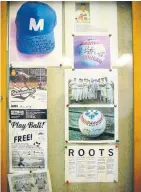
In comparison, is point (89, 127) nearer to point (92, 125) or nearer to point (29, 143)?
point (92, 125)

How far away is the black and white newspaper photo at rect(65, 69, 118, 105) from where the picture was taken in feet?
6.95

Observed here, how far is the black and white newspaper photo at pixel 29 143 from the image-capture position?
210 centimetres

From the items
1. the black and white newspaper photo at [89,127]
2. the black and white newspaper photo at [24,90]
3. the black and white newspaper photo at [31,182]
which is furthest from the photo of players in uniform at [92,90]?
the black and white newspaper photo at [31,182]

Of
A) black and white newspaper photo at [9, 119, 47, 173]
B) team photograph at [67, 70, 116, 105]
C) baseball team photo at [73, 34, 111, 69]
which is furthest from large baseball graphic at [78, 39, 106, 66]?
black and white newspaper photo at [9, 119, 47, 173]

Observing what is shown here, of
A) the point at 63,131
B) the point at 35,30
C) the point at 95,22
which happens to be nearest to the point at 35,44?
the point at 35,30

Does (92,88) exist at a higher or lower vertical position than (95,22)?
lower

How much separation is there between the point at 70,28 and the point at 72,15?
0.12 meters

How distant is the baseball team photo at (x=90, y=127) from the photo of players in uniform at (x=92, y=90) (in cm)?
11

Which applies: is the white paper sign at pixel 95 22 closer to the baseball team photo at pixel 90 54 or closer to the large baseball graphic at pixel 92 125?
the baseball team photo at pixel 90 54

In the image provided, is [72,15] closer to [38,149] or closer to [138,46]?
[138,46]

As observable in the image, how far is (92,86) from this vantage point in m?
2.12

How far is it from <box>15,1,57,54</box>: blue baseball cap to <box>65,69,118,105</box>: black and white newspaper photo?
318 millimetres

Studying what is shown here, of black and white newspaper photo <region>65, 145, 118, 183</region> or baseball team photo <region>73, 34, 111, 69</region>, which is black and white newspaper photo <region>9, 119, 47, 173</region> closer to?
black and white newspaper photo <region>65, 145, 118, 183</region>

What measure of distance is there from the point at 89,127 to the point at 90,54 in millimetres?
645
